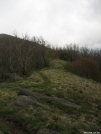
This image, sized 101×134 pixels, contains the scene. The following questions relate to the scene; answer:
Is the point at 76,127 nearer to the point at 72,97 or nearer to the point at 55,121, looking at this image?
the point at 55,121

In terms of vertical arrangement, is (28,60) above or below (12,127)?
above

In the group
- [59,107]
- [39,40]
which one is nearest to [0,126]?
[59,107]

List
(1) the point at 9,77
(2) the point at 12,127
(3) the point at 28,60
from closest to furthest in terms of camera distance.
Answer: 1. (2) the point at 12,127
2. (1) the point at 9,77
3. (3) the point at 28,60

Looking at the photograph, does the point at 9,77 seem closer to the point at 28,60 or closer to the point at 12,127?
the point at 28,60

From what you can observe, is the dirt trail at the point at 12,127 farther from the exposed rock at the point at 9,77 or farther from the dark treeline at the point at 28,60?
the dark treeline at the point at 28,60

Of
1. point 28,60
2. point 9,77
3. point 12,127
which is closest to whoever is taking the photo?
point 12,127

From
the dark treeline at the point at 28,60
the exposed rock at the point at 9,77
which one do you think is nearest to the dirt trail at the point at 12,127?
the exposed rock at the point at 9,77

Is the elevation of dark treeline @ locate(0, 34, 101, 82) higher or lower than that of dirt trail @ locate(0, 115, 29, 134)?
higher

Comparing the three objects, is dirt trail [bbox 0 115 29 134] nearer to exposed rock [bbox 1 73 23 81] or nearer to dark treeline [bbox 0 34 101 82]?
exposed rock [bbox 1 73 23 81]

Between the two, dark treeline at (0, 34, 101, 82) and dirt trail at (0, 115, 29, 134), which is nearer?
dirt trail at (0, 115, 29, 134)

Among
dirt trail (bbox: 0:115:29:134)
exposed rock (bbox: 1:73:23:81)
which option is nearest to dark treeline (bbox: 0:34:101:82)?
exposed rock (bbox: 1:73:23:81)

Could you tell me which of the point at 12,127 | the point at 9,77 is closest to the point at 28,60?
the point at 9,77

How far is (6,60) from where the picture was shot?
33.7 metres

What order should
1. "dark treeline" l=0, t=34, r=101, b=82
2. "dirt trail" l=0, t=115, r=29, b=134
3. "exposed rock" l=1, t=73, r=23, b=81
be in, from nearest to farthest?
1. "dirt trail" l=0, t=115, r=29, b=134
2. "exposed rock" l=1, t=73, r=23, b=81
3. "dark treeline" l=0, t=34, r=101, b=82
